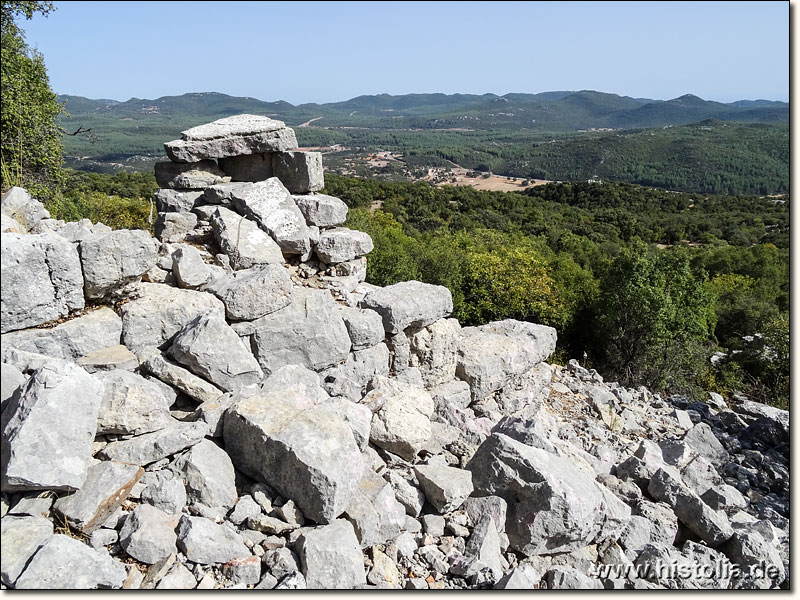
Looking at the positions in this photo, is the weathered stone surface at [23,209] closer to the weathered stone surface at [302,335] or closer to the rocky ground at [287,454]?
the rocky ground at [287,454]

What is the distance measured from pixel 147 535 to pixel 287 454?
4.64 feet

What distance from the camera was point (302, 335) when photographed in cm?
803

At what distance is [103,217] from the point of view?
17391 mm

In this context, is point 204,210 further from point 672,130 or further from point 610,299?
point 672,130

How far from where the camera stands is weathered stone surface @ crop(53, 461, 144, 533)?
4.79 metres

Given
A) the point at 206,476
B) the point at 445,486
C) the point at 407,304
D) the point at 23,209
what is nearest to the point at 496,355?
the point at 407,304

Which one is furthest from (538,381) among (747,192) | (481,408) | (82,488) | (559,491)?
(747,192)

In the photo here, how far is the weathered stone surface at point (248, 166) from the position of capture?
12359mm

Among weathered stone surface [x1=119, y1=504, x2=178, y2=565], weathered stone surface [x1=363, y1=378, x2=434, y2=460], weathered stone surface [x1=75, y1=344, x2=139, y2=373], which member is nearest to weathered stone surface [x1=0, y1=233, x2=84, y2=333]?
weathered stone surface [x1=75, y1=344, x2=139, y2=373]

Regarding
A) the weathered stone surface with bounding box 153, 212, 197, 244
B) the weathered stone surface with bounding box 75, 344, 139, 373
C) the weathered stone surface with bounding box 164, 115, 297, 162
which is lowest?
the weathered stone surface with bounding box 75, 344, 139, 373

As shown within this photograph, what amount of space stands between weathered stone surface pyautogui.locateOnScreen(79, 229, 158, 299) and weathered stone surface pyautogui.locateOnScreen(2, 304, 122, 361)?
15.2 inches

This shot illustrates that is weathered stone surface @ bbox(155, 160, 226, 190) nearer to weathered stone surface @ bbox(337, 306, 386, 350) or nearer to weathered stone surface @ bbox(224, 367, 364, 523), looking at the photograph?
weathered stone surface @ bbox(337, 306, 386, 350)

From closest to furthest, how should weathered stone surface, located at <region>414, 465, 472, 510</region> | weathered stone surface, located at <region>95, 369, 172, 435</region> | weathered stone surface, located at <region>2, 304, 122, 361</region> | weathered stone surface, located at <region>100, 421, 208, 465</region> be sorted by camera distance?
weathered stone surface, located at <region>100, 421, 208, 465</region> < weathered stone surface, located at <region>95, 369, 172, 435</region> < weathered stone surface, located at <region>414, 465, 472, 510</region> < weathered stone surface, located at <region>2, 304, 122, 361</region>

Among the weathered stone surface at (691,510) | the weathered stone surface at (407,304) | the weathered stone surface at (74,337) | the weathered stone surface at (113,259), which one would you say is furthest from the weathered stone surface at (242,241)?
the weathered stone surface at (691,510)
